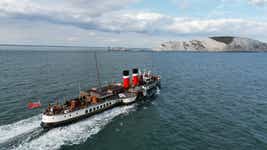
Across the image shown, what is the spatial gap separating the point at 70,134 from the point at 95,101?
11019 millimetres

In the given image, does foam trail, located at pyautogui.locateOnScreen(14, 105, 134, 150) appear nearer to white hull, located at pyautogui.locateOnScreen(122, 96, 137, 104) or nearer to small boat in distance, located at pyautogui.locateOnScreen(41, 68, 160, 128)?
small boat in distance, located at pyautogui.locateOnScreen(41, 68, 160, 128)

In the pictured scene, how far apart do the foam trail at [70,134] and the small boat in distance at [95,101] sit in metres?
1.66

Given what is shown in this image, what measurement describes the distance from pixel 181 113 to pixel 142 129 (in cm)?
1259

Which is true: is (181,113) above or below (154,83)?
below

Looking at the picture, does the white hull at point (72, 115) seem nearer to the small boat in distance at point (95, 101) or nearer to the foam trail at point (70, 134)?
the small boat in distance at point (95, 101)

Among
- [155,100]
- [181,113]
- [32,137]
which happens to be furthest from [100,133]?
[155,100]

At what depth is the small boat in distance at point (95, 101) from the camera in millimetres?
36062

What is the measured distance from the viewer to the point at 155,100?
54312mm

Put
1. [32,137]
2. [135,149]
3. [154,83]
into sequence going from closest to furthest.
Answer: [135,149] → [32,137] → [154,83]

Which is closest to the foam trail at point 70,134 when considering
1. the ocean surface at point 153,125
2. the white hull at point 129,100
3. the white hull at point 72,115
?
the ocean surface at point 153,125

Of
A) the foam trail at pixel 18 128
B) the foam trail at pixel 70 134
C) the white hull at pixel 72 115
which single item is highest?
the white hull at pixel 72 115

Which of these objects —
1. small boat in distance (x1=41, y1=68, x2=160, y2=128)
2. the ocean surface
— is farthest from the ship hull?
the ocean surface

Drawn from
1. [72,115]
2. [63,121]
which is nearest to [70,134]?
[63,121]

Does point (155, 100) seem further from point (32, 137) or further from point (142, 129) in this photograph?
point (32, 137)
